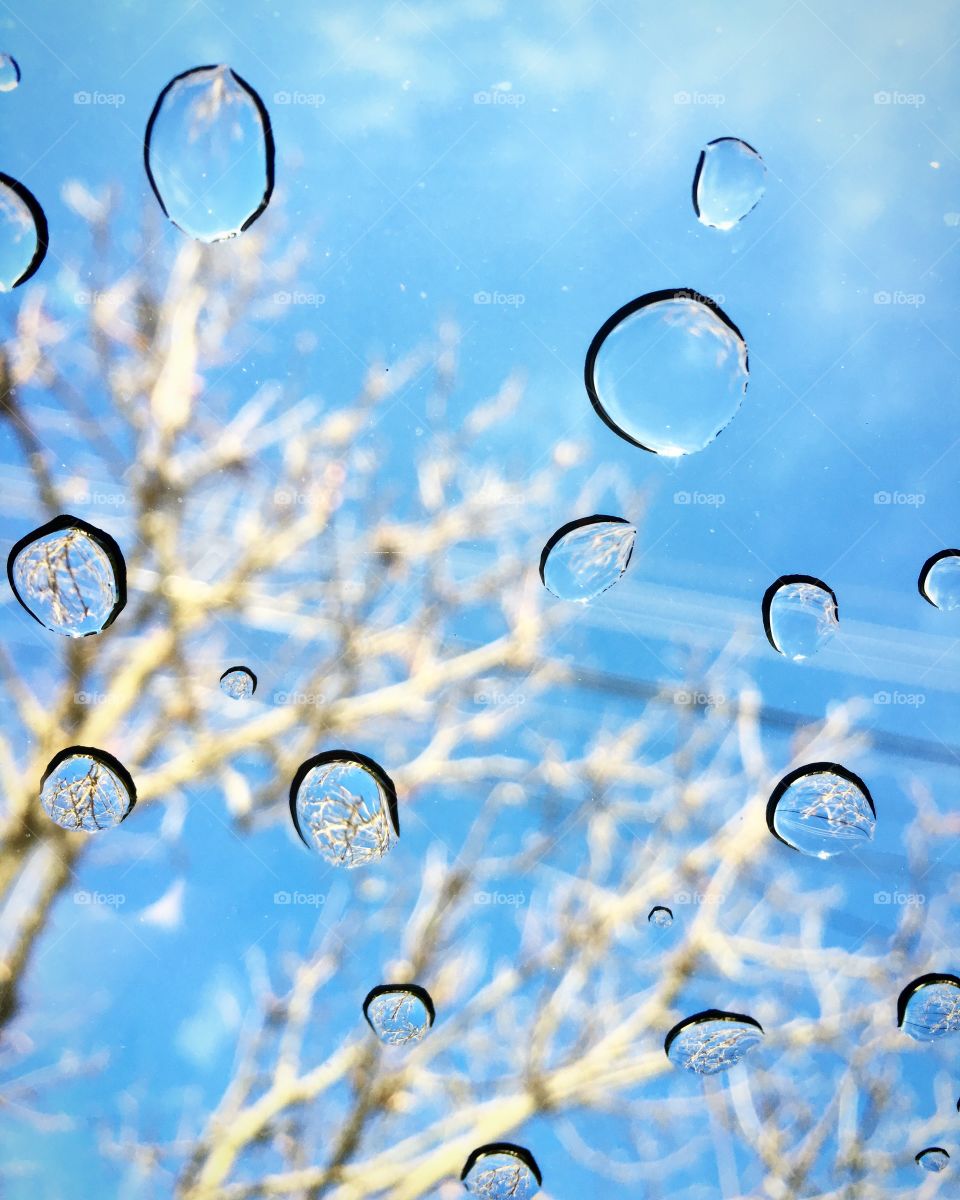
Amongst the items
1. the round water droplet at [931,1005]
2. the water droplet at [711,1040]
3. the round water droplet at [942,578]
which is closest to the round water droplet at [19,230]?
the round water droplet at [942,578]

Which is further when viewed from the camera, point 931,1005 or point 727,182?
point 931,1005

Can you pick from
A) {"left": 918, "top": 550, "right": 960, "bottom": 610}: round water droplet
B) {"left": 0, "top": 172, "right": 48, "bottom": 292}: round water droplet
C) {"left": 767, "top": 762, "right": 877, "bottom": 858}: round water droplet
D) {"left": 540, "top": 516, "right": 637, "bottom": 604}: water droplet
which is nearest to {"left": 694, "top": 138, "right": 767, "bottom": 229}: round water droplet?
{"left": 540, "top": 516, "right": 637, "bottom": 604}: water droplet

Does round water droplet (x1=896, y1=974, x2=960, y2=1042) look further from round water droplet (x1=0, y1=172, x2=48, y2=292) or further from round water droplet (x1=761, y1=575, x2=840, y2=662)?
round water droplet (x1=0, y1=172, x2=48, y2=292)

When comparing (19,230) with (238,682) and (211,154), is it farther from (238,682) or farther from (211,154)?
(238,682)

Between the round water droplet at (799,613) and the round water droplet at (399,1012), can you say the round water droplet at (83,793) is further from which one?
the round water droplet at (799,613)

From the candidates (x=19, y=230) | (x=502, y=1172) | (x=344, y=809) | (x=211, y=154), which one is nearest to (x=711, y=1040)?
(x=502, y=1172)

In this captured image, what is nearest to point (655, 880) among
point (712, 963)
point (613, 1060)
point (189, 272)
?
point (712, 963)

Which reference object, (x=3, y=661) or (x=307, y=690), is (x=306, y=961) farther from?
(x=3, y=661)

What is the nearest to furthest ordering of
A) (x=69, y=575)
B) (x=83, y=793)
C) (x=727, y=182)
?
(x=727, y=182) < (x=69, y=575) < (x=83, y=793)
